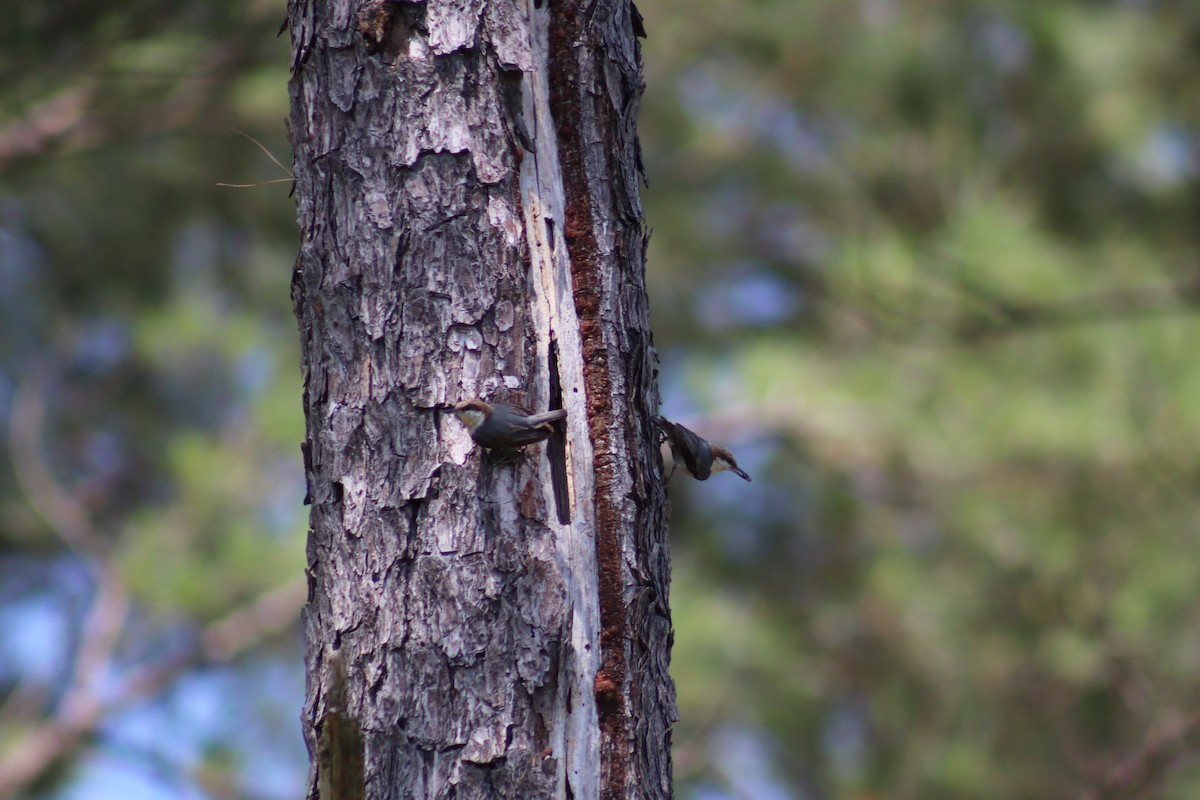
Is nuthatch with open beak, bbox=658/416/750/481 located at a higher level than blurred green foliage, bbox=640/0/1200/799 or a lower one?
lower

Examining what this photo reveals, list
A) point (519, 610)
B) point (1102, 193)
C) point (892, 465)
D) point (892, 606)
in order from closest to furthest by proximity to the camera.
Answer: point (519, 610)
point (1102, 193)
point (892, 465)
point (892, 606)

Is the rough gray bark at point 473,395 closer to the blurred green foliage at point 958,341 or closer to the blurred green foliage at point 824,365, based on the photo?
the blurred green foliage at point 824,365

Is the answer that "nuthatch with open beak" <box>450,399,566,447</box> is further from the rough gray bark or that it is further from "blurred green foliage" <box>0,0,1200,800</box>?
"blurred green foliage" <box>0,0,1200,800</box>

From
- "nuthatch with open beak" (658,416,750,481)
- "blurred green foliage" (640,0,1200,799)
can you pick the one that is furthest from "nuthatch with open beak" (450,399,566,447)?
"blurred green foliage" (640,0,1200,799)

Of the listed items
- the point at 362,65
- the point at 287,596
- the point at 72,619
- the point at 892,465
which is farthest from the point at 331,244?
the point at 892,465

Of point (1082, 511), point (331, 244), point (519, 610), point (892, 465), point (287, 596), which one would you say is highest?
point (892, 465)

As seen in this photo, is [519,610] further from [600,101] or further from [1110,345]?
[1110,345]

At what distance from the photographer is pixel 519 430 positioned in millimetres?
854

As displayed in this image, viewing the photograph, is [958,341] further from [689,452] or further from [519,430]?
[519,430]

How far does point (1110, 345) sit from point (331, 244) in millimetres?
3867

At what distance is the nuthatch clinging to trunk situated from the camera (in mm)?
852

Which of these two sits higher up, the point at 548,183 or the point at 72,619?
the point at 72,619

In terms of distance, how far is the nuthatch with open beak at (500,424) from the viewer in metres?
0.85

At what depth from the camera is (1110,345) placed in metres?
4.12
